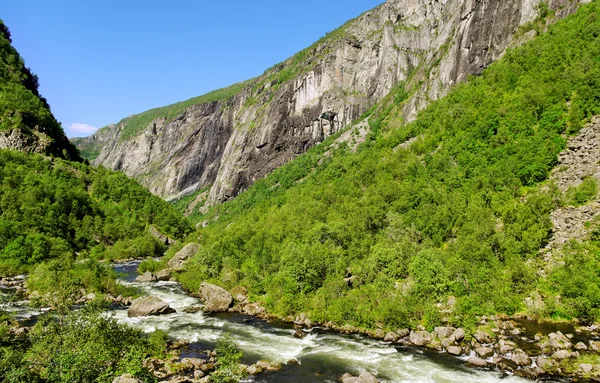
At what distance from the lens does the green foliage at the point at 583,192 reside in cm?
4181

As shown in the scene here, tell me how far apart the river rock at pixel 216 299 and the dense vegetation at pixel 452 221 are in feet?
16.6

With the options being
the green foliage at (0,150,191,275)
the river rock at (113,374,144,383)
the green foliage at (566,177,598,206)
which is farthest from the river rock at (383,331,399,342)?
the green foliage at (0,150,191,275)

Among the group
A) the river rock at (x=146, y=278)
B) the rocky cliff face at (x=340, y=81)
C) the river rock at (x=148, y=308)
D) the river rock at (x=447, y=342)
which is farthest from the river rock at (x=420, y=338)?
the rocky cliff face at (x=340, y=81)

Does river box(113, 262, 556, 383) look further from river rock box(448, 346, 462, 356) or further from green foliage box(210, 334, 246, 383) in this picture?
green foliage box(210, 334, 246, 383)

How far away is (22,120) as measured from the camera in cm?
11406

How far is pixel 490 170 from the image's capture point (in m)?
54.8

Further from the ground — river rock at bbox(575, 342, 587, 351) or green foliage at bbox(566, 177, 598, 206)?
green foliage at bbox(566, 177, 598, 206)

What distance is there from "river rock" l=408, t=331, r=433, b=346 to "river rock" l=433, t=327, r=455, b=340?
2.14ft

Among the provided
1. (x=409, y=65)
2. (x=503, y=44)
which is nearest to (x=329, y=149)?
(x=409, y=65)

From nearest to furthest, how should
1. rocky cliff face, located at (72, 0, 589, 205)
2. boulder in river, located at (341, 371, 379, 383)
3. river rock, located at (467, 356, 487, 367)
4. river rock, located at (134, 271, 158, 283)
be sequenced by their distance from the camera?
boulder in river, located at (341, 371, 379, 383), river rock, located at (467, 356, 487, 367), river rock, located at (134, 271, 158, 283), rocky cliff face, located at (72, 0, 589, 205)

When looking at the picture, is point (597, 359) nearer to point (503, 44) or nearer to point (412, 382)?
point (412, 382)

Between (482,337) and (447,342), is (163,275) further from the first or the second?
(482,337)

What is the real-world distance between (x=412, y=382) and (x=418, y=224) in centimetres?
3119

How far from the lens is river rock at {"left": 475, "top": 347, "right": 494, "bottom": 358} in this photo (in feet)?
94.2
